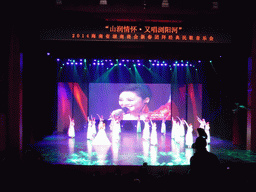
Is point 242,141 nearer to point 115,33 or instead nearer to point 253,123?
point 253,123

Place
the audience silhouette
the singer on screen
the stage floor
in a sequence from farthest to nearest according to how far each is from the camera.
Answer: the singer on screen → the stage floor → the audience silhouette

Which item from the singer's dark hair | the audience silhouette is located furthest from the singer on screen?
the audience silhouette

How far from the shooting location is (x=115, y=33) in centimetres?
588

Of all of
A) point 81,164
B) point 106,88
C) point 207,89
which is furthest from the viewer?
point 106,88

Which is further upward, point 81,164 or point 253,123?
point 253,123

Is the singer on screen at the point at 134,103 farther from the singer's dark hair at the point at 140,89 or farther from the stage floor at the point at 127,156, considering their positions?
the stage floor at the point at 127,156

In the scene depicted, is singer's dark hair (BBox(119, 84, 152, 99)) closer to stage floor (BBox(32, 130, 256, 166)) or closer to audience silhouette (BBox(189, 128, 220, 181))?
stage floor (BBox(32, 130, 256, 166))

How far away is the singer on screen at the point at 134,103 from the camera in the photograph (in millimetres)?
11680

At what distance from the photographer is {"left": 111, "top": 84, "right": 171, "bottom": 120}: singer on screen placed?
11.7 meters

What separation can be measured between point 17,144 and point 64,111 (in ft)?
17.8

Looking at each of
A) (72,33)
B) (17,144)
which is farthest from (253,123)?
(17,144)

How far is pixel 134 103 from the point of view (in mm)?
11719

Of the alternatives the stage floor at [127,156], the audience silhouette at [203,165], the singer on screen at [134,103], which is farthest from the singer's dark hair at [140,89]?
the audience silhouette at [203,165]

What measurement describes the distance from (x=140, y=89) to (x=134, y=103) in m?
0.86
